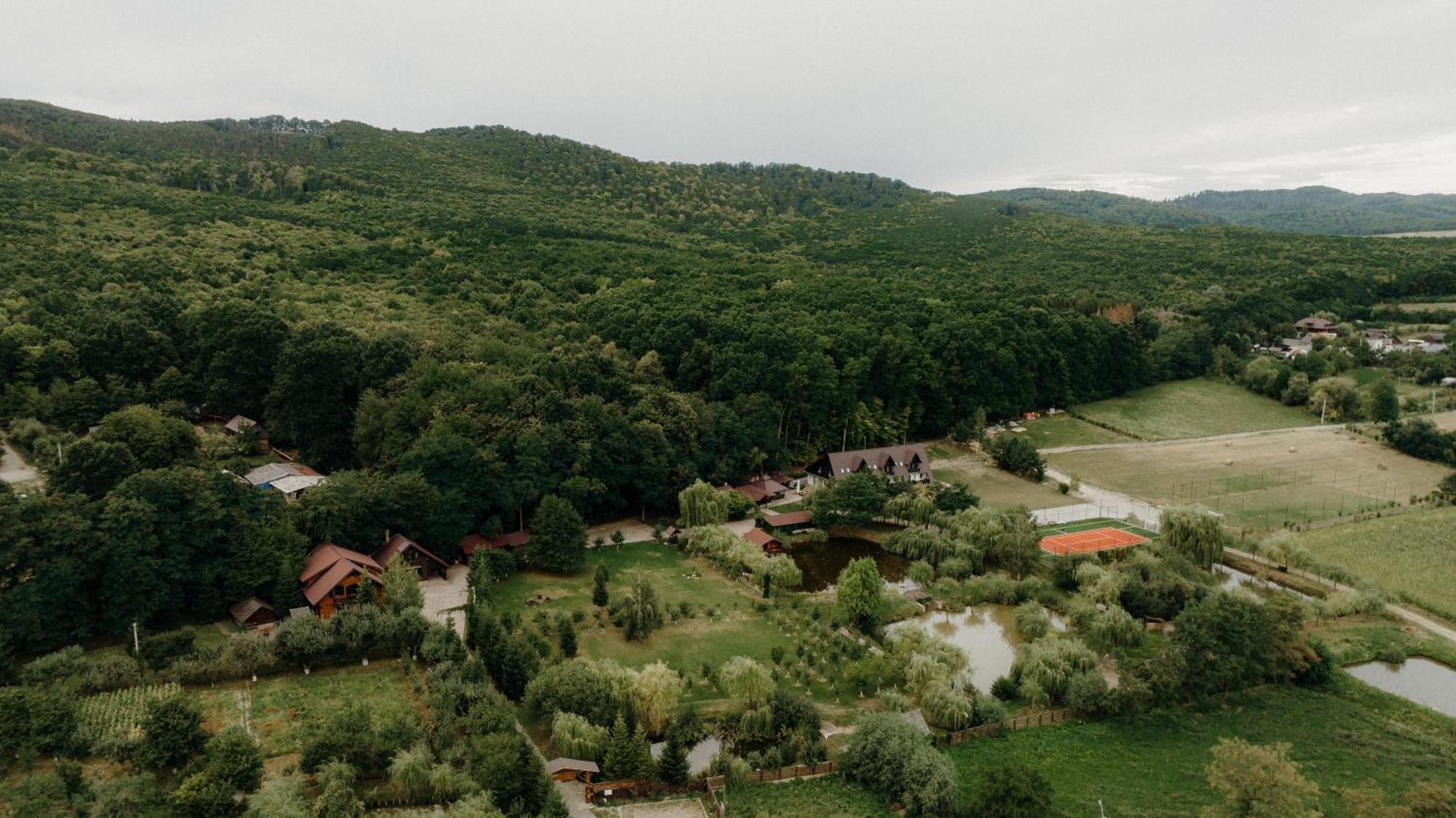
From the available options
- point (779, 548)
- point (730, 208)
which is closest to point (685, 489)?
point (779, 548)

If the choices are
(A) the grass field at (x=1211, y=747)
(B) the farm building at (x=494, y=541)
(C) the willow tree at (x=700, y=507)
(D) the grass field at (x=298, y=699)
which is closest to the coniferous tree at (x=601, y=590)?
(B) the farm building at (x=494, y=541)

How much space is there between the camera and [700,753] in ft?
70.8

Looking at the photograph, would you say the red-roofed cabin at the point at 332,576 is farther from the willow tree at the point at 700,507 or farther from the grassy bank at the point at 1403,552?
the grassy bank at the point at 1403,552

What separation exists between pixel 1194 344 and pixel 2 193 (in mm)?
87033

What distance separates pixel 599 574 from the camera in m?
29.5

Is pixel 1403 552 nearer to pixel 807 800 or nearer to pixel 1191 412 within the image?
pixel 1191 412

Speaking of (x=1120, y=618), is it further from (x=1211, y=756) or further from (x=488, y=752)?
(x=488, y=752)

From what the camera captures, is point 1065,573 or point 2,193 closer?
point 1065,573

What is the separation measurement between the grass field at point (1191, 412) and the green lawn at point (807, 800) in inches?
1652

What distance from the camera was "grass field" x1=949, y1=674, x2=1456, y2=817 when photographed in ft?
66.2

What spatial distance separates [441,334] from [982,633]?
31.6m

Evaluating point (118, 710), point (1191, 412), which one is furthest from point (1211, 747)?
point (1191, 412)

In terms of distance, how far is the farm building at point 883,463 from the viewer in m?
43.9

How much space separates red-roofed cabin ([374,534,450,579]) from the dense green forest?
642 millimetres
